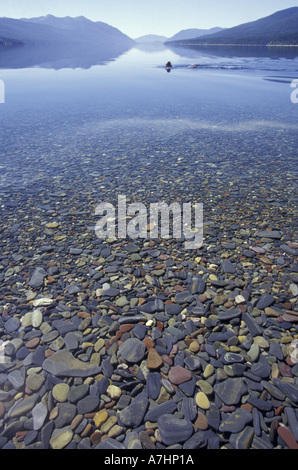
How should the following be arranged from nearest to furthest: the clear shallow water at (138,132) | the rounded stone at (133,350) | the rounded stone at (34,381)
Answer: the rounded stone at (34,381) < the rounded stone at (133,350) < the clear shallow water at (138,132)

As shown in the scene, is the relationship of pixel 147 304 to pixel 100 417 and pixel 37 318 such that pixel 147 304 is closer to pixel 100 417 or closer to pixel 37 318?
pixel 37 318

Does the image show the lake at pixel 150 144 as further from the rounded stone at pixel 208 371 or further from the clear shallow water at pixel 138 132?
the rounded stone at pixel 208 371

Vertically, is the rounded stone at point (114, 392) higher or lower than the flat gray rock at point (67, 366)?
lower

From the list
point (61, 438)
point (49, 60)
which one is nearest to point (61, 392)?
point (61, 438)

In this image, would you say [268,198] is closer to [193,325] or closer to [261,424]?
[193,325]

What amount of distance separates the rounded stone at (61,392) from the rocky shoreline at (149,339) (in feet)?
0.04

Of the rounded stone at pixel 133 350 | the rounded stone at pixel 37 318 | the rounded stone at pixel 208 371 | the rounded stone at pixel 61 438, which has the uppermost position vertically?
the rounded stone at pixel 37 318

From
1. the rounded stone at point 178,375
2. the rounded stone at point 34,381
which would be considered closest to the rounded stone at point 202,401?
the rounded stone at point 178,375

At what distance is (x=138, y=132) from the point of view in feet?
55.7

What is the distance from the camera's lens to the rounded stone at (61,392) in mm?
3932

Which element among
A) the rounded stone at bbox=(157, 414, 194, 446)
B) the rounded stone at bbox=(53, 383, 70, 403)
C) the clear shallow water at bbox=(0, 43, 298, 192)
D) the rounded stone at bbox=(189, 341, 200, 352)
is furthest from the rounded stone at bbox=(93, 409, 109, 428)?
the clear shallow water at bbox=(0, 43, 298, 192)

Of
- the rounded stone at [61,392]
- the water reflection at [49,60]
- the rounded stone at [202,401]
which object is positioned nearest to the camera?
the rounded stone at [202,401]

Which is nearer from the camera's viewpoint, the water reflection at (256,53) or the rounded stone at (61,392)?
the rounded stone at (61,392)

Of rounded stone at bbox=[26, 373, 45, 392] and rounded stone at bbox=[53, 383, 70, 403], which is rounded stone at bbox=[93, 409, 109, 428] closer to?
rounded stone at bbox=[53, 383, 70, 403]
